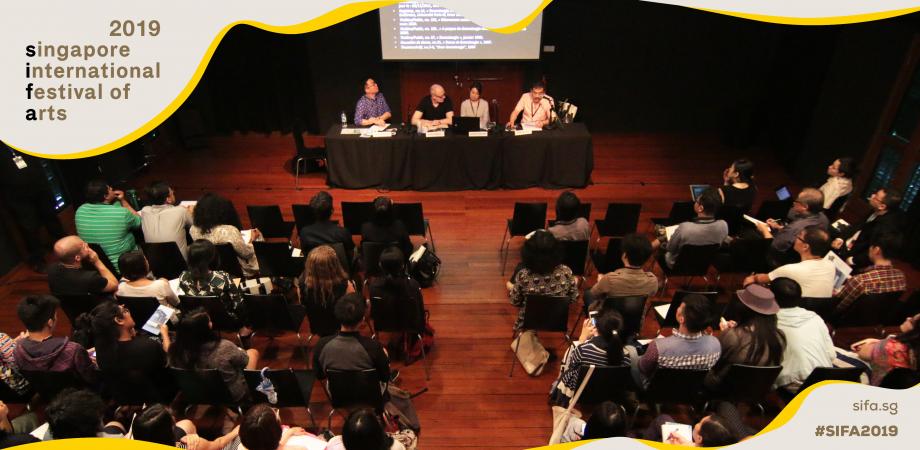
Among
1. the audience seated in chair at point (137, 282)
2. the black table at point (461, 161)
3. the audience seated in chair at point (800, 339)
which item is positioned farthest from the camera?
the black table at point (461, 161)

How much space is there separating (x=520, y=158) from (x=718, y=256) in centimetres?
294

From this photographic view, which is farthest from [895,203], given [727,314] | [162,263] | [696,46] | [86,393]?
[162,263]

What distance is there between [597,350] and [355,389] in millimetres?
1496

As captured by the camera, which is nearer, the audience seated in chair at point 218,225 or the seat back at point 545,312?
the seat back at point 545,312

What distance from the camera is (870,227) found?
4.64m

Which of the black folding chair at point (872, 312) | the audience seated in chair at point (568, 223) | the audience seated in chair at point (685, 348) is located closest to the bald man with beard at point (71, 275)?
the audience seated in chair at point (568, 223)

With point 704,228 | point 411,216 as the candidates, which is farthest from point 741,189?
point 411,216

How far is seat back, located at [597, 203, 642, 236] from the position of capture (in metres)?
5.19

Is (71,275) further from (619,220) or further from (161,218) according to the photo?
(619,220)

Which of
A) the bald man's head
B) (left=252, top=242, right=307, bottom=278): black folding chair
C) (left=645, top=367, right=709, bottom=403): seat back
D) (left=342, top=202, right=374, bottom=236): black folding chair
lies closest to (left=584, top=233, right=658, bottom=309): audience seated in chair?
(left=645, top=367, right=709, bottom=403): seat back

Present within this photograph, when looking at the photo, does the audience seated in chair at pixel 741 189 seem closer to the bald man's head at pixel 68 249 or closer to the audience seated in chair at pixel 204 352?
the audience seated in chair at pixel 204 352

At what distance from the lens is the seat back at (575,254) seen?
15.0 feet

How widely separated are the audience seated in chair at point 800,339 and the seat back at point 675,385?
58 cm

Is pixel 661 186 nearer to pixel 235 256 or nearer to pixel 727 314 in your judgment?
pixel 727 314
